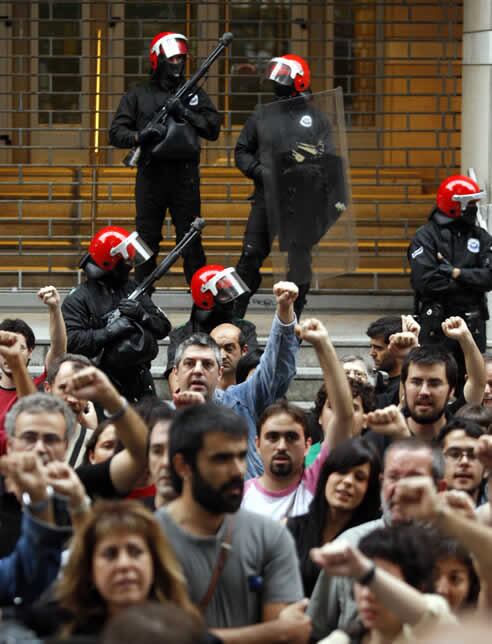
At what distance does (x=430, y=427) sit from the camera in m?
7.09

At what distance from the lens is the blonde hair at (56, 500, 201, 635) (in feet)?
14.2

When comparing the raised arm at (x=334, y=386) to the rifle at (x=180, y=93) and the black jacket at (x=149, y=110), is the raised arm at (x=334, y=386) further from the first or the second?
the black jacket at (x=149, y=110)

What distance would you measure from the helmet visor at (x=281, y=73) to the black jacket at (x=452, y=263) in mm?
1312

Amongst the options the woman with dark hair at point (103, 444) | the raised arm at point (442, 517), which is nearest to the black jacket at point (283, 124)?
the woman with dark hair at point (103, 444)

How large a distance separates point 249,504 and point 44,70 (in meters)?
9.30

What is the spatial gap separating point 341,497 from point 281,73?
5.18 metres

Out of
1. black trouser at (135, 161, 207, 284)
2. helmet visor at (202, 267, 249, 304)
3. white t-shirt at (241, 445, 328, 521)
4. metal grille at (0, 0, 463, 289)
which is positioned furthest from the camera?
metal grille at (0, 0, 463, 289)

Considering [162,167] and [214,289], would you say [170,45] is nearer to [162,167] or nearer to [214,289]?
[162,167]

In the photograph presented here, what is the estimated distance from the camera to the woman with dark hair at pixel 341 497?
5.86m

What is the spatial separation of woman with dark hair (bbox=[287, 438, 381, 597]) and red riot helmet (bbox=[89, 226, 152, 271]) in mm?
3550

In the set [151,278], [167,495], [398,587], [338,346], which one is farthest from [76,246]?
[398,587]

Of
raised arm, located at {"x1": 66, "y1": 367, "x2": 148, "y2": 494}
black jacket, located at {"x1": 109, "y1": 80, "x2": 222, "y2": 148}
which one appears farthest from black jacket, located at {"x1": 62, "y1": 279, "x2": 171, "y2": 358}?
raised arm, located at {"x1": 66, "y1": 367, "x2": 148, "y2": 494}

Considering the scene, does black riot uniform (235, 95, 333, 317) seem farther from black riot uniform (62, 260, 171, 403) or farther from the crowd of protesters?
the crowd of protesters

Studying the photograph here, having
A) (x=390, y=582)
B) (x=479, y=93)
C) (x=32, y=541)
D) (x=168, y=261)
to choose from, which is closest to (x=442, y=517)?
(x=390, y=582)
